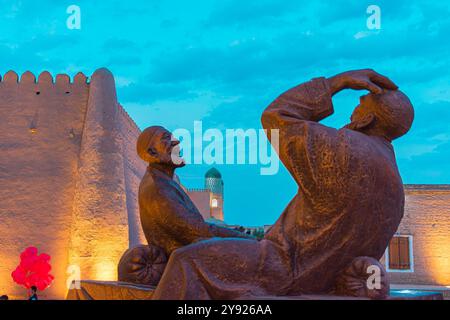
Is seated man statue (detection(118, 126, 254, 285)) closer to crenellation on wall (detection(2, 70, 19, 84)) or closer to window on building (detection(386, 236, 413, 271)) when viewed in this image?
window on building (detection(386, 236, 413, 271))

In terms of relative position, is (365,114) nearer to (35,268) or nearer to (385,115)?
(385,115)

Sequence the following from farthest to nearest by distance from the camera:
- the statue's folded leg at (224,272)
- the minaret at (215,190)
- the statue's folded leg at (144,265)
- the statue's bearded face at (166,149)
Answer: the minaret at (215,190) → the statue's bearded face at (166,149) → the statue's folded leg at (144,265) → the statue's folded leg at (224,272)

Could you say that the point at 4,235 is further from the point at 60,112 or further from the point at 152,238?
the point at 152,238

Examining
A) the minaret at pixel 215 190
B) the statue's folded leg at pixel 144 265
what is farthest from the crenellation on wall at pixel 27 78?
the minaret at pixel 215 190

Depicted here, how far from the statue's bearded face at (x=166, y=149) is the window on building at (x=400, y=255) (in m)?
13.3

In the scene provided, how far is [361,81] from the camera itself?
3074 mm

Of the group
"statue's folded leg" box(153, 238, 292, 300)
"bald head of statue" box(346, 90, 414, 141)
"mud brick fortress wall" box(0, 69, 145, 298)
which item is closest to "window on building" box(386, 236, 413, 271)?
"mud brick fortress wall" box(0, 69, 145, 298)

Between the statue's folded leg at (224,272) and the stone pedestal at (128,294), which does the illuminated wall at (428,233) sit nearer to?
the stone pedestal at (128,294)

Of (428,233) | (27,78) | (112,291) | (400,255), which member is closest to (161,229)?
(112,291)

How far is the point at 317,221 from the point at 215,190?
4444 centimetres

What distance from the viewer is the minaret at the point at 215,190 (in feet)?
152
